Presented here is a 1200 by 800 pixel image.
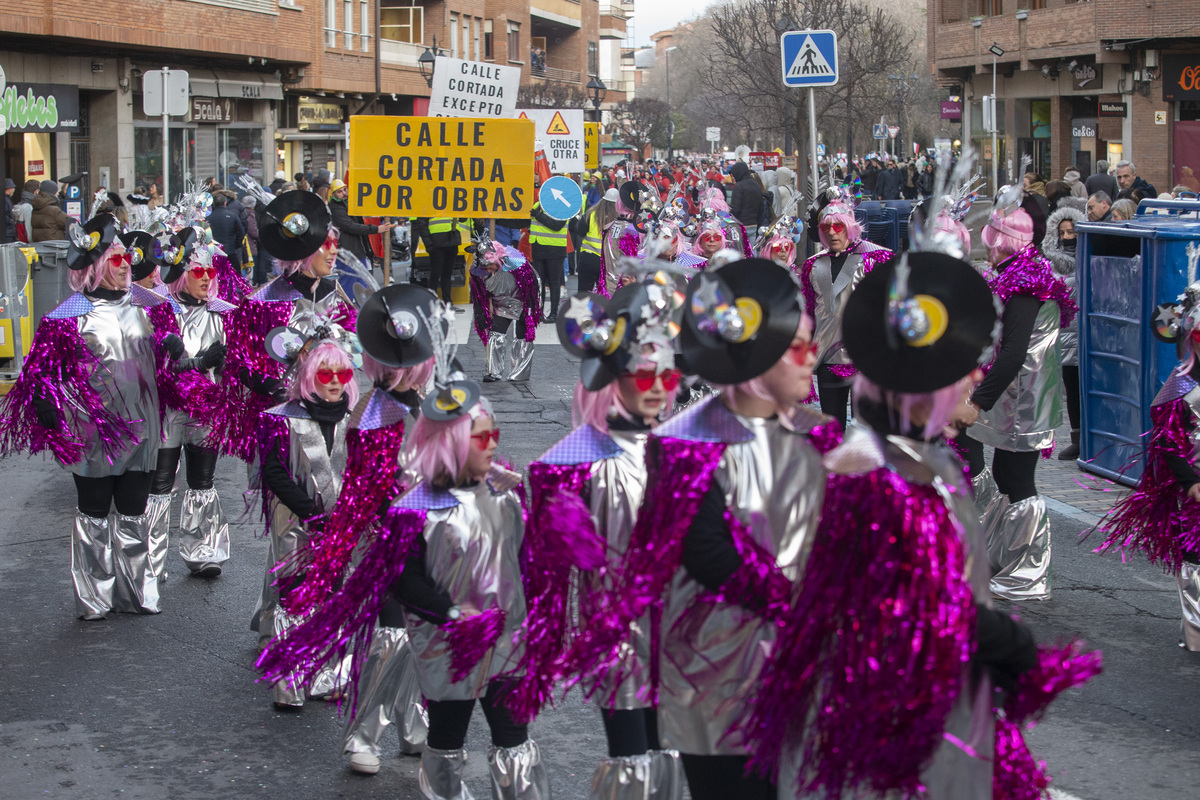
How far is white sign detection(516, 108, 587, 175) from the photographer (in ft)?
71.3

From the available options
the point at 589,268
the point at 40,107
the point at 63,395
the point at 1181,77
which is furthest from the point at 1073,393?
the point at 1181,77

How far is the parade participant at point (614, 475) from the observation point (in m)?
3.67

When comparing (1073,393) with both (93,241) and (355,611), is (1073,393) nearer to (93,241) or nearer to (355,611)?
(93,241)

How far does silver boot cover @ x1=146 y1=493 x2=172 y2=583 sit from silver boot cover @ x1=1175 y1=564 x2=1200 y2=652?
463cm

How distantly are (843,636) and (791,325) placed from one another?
2.37ft

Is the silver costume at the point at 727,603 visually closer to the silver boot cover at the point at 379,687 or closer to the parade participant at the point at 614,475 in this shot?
the parade participant at the point at 614,475

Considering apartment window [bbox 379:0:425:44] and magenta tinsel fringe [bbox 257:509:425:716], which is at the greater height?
apartment window [bbox 379:0:425:44]

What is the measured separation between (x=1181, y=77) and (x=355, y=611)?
1266 inches

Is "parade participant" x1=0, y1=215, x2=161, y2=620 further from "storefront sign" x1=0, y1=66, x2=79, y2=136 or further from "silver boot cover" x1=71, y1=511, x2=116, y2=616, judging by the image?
"storefront sign" x1=0, y1=66, x2=79, y2=136

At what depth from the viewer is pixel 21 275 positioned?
12.6 meters

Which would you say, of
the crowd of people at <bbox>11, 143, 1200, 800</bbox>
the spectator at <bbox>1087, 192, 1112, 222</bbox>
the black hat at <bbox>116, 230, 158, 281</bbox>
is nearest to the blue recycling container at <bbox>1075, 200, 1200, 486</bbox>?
the crowd of people at <bbox>11, 143, 1200, 800</bbox>

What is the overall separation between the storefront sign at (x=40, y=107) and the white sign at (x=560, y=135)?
8544 millimetres

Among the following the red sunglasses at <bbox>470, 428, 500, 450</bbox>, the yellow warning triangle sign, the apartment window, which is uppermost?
the apartment window

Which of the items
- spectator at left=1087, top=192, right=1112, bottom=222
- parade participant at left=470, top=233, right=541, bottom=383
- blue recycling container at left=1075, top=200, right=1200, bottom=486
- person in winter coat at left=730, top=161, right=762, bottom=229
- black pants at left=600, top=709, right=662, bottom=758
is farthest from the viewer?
person in winter coat at left=730, top=161, right=762, bottom=229
